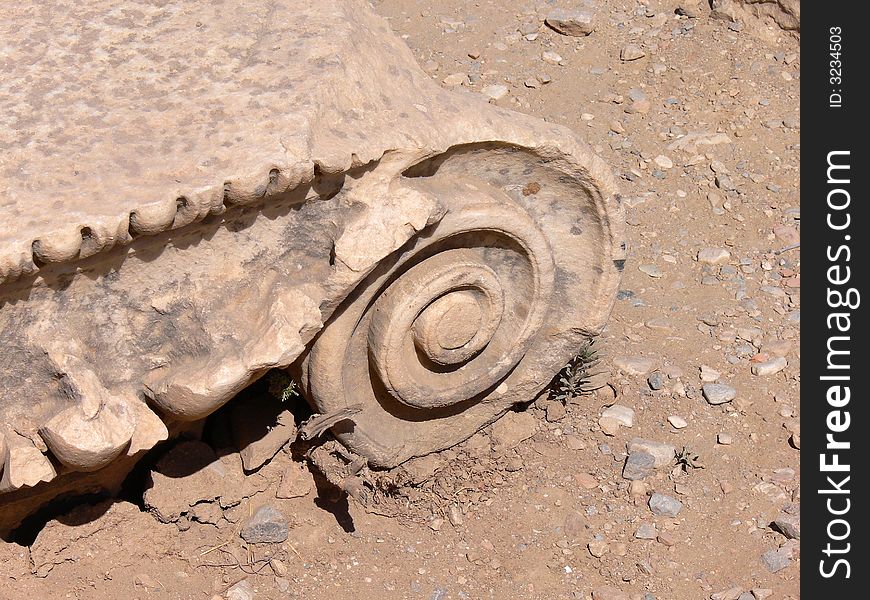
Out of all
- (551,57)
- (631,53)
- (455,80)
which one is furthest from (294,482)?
(631,53)

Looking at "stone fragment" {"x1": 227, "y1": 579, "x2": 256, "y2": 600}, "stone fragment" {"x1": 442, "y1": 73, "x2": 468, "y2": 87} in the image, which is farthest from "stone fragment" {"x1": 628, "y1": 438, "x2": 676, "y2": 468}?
"stone fragment" {"x1": 442, "y1": 73, "x2": 468, "y2": 87}

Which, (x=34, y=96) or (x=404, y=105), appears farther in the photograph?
(x=404, y=105)

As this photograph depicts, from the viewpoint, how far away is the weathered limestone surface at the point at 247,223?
2.83 meters

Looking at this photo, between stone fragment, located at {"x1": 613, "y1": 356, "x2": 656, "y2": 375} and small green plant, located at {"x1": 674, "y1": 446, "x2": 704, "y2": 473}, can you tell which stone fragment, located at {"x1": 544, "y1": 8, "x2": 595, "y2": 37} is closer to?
stone fragment, located at {"x1": 613, "y1": 356, "x2": 656, "y2": 375}

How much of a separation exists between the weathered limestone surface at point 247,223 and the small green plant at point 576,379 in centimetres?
48

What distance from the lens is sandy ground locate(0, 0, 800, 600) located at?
3.62 m

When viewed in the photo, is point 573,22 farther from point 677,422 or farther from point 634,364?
point 677,422

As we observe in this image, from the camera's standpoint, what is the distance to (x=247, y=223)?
3020mm

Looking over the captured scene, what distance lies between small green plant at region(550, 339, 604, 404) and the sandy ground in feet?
0.14

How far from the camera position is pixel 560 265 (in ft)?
12.6

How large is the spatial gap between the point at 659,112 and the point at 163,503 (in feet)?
11.3

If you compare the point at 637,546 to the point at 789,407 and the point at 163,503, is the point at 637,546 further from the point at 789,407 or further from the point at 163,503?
the point at 163,503

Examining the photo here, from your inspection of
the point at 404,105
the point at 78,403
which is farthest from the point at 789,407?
the point at 78,403

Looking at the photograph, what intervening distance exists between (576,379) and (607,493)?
49 centimetres
